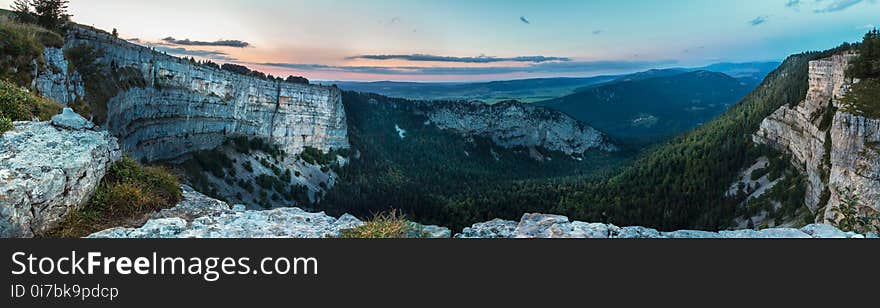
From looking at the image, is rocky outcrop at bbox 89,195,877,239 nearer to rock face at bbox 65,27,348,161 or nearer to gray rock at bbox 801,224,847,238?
gray rock at bbox 801,224,847,238

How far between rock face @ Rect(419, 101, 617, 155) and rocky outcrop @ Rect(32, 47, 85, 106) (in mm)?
133627

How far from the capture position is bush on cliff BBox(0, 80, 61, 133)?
34.0 ft

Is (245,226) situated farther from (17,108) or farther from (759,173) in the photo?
(759,173)

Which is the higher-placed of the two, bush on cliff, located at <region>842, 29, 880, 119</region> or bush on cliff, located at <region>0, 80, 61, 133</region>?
bush on cliff, located at <region>842, 29, 880, 119</region>

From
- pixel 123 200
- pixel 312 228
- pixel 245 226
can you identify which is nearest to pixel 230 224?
pixel 245 226

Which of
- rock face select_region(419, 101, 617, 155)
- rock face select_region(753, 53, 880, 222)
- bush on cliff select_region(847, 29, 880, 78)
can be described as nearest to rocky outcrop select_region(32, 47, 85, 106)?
rock face select_region(753, 53, 880, 222)

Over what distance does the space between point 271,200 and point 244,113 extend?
14.2m

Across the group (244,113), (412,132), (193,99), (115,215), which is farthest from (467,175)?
(115,215)

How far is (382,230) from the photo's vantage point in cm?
848

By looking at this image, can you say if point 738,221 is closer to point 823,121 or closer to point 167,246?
point 823,121

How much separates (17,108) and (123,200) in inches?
167

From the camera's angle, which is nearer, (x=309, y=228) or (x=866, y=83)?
(x=309, y=228)

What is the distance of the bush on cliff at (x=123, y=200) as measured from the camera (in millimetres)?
8516

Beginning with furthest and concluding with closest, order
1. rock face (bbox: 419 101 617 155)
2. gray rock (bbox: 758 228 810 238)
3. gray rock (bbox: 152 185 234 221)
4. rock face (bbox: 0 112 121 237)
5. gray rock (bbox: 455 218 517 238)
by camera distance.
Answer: rock face (bbox: 419 101 617 155)
gray rock (bbox: 152 185 234 221)
gray rock (bbox: 455 218 517 238)
gray rock (bbox: 758 228 810 238)
rock face (bbox: 0 112 121 237)
